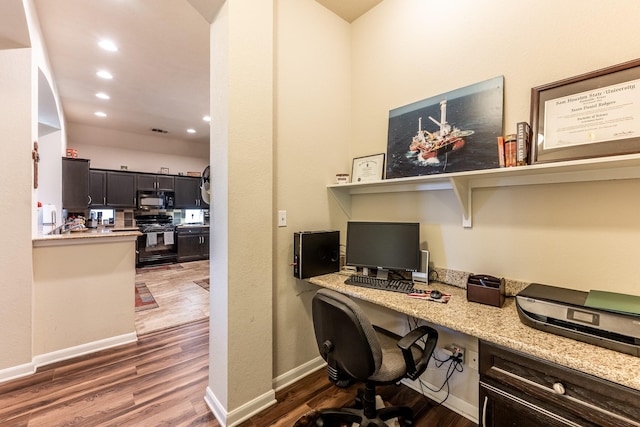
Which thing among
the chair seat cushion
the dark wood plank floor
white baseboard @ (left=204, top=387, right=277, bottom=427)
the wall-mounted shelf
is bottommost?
the dark wood plank floor

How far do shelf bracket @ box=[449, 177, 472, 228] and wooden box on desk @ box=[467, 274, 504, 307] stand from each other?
37cm

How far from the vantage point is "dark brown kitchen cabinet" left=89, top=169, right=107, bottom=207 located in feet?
18.0

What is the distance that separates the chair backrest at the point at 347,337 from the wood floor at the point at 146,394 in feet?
2.34

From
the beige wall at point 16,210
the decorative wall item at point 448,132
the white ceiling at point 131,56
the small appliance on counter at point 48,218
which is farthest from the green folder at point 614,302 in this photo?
the small appliance on counter at point 48,218

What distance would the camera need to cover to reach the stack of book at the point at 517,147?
1.39m

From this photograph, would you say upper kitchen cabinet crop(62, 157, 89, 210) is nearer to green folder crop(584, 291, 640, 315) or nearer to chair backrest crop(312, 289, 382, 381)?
chair backrest crop(312, 289, 382, 381)

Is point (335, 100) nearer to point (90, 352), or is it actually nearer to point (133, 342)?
point (133, 342)

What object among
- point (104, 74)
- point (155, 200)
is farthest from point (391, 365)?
point (155, 200)

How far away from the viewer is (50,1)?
2283mm

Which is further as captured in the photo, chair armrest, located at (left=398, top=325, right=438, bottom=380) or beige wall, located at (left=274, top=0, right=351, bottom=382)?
beige wall, located at (left=274, top=0, right=351, bottom=382)

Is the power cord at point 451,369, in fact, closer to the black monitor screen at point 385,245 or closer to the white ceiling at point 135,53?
the black monitor screen at point 385,245

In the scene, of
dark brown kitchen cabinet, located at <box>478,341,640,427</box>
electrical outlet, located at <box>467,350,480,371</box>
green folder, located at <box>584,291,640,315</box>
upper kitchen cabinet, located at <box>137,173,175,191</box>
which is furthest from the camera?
upper kitchen cabinet, located at <box>137,173,175,191</box>

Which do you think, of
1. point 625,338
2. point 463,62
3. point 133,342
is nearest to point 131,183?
point 133,342

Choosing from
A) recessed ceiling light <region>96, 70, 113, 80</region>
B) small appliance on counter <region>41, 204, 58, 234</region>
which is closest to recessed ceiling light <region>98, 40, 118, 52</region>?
recessed ceiling light <region>96, 70, 113, 80</region>
